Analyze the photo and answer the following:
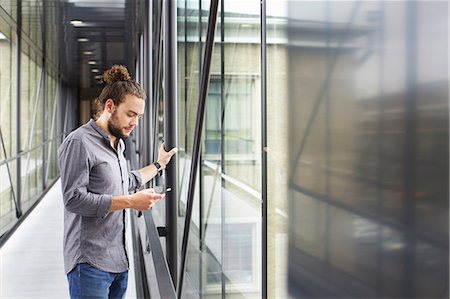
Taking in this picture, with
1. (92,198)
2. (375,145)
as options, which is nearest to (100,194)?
(92,198)

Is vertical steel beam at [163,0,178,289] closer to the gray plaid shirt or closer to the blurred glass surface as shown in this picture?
the gray plaid shirt

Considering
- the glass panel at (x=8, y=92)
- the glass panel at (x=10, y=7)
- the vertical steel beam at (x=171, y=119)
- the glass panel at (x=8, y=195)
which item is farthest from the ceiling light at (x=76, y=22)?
the vertical steel beam at (x=171, y=119)

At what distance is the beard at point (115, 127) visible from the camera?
2277mm

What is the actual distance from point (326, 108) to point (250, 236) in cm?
225

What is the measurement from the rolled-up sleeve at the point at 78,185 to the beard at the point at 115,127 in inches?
7.0

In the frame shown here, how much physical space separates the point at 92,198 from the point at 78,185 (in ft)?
0.22

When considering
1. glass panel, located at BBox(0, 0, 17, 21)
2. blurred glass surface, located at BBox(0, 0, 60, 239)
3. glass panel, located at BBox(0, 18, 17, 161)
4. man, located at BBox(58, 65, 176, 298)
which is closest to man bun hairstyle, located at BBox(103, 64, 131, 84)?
man, located at BBox(58, 65, 176, 298)

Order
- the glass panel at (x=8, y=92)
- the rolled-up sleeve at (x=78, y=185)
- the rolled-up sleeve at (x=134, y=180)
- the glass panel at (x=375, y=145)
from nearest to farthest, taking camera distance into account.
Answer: the glass panel at (x=375, y=145), the rolled-up sleeve at (x=78, y=185), the rolled-up sleeve at (x=134, y=180), the glass panel at (x=8, y=92)

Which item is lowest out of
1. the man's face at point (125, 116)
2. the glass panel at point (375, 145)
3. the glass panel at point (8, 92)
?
the glass panel at point (375, 145)

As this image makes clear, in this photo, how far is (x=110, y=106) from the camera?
2268mm

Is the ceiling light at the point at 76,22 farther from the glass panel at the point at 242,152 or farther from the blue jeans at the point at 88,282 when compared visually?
the blue jeans at the point at 88,282

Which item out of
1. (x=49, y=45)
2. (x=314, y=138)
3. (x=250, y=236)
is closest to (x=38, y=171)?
(x=49, y=45)

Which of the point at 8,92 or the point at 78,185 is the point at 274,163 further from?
the point at 8,92

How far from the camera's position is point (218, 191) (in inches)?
146
